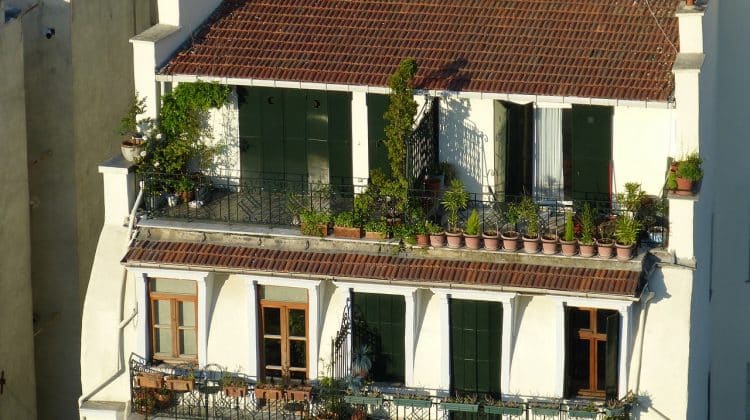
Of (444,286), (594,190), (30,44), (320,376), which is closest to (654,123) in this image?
(594,190)

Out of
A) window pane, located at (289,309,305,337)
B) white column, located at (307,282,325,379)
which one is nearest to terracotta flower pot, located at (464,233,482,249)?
white column, located at (307,282,325,379)

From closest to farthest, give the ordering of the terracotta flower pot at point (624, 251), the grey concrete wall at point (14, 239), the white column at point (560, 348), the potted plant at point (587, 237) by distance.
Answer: the terracotta flower pot at point (624, 251)
the potted plant at point (587, 237)
the white column at point (560, 348)
the grey concrete wall at point (14, 239)

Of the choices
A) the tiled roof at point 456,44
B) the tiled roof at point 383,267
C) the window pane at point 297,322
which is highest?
the tiled roof at point 456,44

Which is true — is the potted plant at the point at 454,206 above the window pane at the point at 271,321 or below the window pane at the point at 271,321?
above

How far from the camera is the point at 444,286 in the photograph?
43.3m

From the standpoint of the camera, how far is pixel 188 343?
45.5 m

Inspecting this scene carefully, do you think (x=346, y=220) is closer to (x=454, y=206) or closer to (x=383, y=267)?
(x=383, y=267)

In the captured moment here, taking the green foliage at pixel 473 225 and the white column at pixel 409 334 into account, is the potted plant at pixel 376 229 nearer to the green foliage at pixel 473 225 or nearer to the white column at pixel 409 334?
the white column at pixel 409 334

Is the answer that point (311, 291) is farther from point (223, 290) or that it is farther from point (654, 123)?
point (654, 123)

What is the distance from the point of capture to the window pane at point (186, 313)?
45281mm

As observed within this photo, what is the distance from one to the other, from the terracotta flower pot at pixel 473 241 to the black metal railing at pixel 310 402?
2908 mm

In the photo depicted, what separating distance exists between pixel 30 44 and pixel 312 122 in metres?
8.98

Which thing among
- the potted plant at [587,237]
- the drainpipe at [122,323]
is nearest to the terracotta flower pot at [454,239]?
the potted plant at [587,237]

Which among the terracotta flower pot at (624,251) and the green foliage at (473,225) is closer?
the terracotta flower pot at (624,251)
